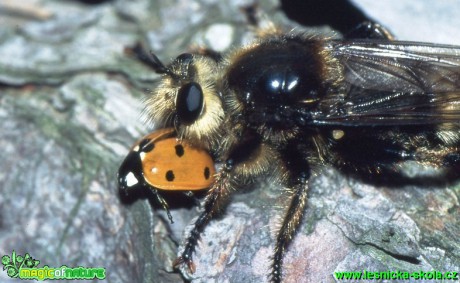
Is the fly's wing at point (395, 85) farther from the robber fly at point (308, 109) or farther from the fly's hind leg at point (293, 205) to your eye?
the fly's hind leg at point (293, 205)

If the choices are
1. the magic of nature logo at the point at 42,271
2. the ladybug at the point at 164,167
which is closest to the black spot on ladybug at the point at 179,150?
the ladybug at the point at 164,167

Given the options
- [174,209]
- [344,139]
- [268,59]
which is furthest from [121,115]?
[344,139]

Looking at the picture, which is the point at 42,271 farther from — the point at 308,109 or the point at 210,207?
the point at 308,109

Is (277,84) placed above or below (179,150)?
above

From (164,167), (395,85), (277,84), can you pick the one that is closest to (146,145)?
(164,167)

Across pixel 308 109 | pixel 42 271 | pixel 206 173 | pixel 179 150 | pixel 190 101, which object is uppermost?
pixel 190 101

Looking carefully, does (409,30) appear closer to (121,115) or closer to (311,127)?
(311,127)
